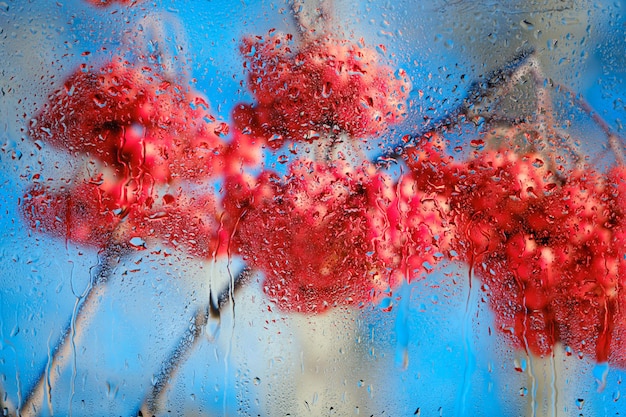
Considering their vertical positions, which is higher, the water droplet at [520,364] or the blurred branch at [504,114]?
the blurred branch at [504,114]

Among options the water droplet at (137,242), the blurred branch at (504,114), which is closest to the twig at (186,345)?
the water droplet at (137,242)

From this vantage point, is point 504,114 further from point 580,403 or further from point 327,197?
point 580,403

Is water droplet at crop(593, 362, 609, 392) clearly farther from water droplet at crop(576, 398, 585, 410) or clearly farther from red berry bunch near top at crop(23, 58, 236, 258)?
red berry bunch near top at crop(23, 58, 236, 258)

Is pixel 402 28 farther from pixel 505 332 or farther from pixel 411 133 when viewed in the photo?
pixel 505 332

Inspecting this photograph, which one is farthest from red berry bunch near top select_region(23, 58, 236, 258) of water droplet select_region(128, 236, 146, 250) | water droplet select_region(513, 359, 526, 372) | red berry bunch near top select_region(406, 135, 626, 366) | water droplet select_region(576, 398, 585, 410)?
water droplet select_region(576, 398, 585, 410)

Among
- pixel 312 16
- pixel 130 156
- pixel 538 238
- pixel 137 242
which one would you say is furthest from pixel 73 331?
pixel 538 238

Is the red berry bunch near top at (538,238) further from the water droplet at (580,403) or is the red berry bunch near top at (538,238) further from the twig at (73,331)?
the twig at (73,331)
